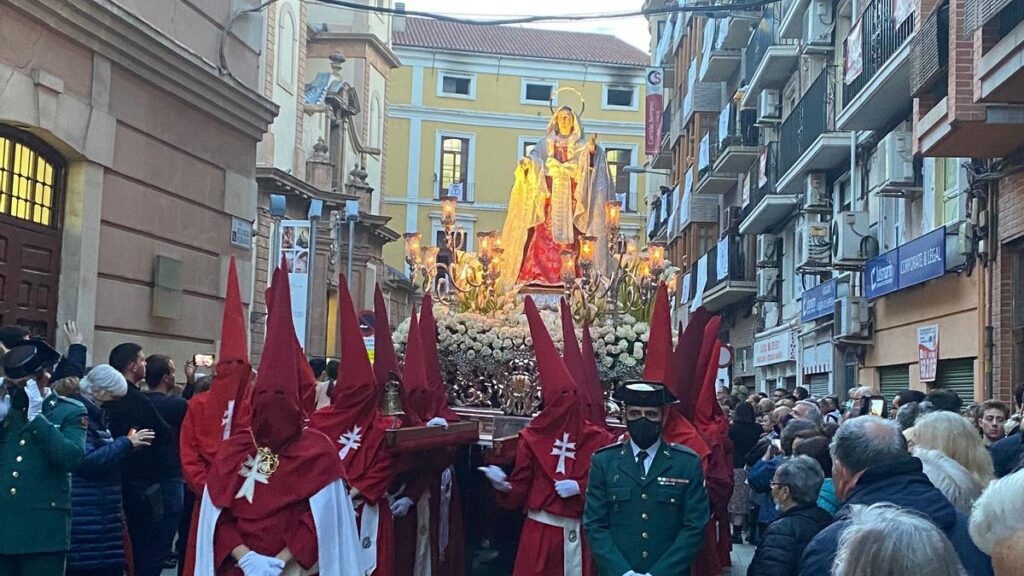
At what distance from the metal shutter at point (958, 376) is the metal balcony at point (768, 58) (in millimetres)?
9819

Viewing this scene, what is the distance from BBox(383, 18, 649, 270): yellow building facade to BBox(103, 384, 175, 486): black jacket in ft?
141

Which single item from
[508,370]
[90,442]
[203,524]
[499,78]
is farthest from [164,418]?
[499,78]

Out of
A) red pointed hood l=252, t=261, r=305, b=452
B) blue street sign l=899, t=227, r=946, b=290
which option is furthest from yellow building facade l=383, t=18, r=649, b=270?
red pointed hood l=252, t=261, r=305, b=452

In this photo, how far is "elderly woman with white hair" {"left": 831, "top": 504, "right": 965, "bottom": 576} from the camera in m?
3.48

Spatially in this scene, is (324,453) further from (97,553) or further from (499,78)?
(499,78)

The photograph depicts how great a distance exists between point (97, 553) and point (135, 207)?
587 cm

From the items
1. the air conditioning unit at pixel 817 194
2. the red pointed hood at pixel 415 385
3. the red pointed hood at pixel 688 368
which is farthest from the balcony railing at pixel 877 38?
the red pointed hood at pixel 415 385

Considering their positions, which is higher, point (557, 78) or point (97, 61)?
point (557, 78)

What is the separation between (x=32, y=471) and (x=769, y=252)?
925 inches

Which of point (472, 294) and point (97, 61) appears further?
point (472, 294)

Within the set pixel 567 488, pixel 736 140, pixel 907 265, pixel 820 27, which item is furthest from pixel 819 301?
pixel 567 488

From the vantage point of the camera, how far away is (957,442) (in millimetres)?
6172

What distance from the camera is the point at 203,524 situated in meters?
6.58

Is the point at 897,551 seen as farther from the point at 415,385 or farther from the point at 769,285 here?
the point at 769,285
